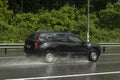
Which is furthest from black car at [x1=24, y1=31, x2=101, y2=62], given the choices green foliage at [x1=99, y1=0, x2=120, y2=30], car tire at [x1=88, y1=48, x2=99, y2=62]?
green foliage at [x1=99, y1=0, x2=120, y2=30]

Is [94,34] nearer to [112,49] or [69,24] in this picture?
[69,24]

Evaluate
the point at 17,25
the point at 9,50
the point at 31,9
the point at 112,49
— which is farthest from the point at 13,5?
the point at 9,50

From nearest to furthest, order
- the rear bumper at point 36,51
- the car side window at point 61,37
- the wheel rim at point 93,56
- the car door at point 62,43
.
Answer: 1. the rear bumper at point 36,51
2. the car door at point 62,43
3. the car side window at point 61,37
4. the wheel rim at point 93,56

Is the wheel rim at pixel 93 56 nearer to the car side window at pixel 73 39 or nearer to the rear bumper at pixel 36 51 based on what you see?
the car side window at pixel 73 39

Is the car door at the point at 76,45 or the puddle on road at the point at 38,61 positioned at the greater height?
the car door at the point at 76,45

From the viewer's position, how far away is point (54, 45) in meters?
20.2

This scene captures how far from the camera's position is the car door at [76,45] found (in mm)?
20906

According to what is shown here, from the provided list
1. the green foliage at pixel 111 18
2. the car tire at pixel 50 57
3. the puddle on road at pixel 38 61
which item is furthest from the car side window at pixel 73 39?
the green foliage at pixel 111 18

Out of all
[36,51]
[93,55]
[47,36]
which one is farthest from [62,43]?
[93,55]

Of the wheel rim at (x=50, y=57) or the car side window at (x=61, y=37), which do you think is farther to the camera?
the car side window at (x=61, y=37)

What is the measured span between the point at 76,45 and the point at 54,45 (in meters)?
1.43

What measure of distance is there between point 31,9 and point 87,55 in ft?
Result: 95.6

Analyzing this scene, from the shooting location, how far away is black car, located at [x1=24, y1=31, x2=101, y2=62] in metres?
19.8

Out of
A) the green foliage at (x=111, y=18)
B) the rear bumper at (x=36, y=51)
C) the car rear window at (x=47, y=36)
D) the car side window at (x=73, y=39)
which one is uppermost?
the car rear window at (x=47, y=36)
